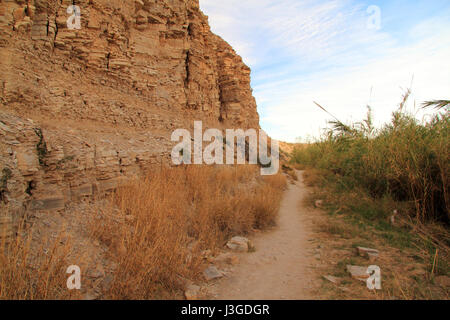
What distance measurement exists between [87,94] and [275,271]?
521cm

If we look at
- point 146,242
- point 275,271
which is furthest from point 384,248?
point 146,242

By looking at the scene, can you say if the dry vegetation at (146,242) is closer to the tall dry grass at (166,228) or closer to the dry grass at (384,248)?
the tall dry grass at (166,228)

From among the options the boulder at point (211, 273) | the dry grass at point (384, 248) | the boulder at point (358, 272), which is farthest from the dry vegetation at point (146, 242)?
the boulder at point (358, 272)

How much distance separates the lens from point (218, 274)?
247 cm

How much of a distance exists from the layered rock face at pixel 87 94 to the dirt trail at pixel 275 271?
2.35 m

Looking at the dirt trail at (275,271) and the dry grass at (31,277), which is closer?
the dry grass at (31,277)

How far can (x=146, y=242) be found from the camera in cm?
221

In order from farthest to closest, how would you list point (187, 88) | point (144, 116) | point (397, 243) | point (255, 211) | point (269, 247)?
point (187, 88)
point (144, 116)
point (255, 211)
point (269, 247)
point (397, 243)

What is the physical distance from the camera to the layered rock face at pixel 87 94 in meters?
2.78

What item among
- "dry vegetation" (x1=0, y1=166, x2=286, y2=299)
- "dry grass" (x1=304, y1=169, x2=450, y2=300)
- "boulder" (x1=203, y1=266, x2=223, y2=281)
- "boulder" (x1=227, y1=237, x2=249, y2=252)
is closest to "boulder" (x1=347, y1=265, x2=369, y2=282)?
"dry grass" (x1=304, y1=169, x2=450, y2=300)

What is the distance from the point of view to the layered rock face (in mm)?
2775
